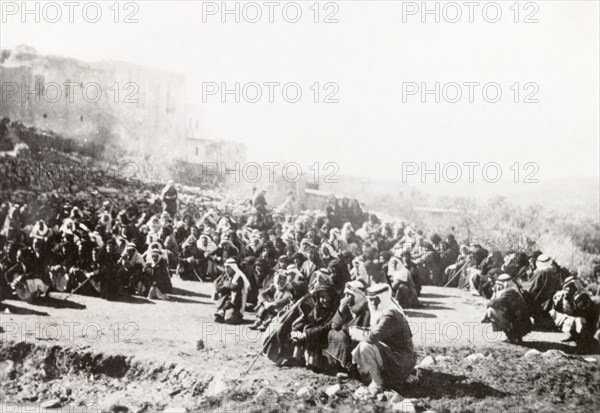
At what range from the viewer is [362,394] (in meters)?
5.53

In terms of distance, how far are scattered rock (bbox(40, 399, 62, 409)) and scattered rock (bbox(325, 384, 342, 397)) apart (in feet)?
8.98

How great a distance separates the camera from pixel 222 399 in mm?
5637

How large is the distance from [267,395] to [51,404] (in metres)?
2.20

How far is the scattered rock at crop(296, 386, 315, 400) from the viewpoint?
5535mm

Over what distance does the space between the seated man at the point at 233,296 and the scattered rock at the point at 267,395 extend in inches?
52.5

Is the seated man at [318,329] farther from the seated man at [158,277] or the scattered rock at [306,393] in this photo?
the seated man at [158,277]

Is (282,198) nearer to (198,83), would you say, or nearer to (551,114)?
(198,83)

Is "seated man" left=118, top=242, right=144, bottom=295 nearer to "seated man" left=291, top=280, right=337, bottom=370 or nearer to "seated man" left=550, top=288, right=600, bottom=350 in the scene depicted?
"seated man" left=291, top=280, right=337, bottom=370

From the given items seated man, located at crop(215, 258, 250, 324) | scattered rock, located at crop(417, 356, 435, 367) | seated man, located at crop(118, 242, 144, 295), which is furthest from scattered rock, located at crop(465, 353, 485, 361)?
seated man, located at crop(118, 242, 144, 295)

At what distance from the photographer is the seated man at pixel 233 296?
270 inches

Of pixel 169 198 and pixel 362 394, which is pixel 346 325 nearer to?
pixel 362 394

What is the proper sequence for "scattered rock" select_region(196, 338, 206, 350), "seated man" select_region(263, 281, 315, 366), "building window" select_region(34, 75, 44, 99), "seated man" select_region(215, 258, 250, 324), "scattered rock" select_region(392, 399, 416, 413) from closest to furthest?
"scattered rock" select_region(392, 399, 416, 413), "seated man" select_region(263, 281, 315, 366), "scattered rock" select_region(196, 338, 206, 350), "seated man" select_region(215, 258, 250, 324), "building window" select_region(34, 75, 44, 99)

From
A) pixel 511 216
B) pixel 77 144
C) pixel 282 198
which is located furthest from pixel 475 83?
pixel 77 144

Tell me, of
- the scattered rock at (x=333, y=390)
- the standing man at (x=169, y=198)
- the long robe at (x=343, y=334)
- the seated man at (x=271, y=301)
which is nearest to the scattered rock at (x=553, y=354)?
the long robe at (x=343, y=334)
